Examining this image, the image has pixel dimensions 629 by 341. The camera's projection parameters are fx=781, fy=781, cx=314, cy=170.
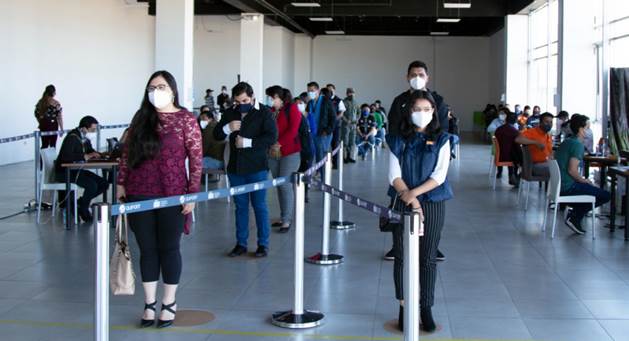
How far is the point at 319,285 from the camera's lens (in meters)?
5.61

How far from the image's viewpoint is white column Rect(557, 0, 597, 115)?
15.3 m

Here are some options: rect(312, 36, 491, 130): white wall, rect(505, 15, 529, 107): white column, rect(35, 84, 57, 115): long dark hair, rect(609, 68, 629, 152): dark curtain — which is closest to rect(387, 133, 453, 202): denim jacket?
rect(609, 68, 629, 152): dark curtain

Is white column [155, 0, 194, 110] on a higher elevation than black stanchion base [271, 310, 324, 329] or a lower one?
higher

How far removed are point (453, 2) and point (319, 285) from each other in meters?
15.5

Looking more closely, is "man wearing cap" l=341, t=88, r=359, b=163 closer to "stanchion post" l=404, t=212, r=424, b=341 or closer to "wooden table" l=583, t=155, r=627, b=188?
"wooden table" l=583, t=155, r=627, b=188

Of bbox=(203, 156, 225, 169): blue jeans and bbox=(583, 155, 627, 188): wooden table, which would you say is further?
bbox=(203, 156, 225, 169): blue jeans

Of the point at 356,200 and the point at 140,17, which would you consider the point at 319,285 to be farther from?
the point at 140,17

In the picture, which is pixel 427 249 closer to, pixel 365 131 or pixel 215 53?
pixel 365 131

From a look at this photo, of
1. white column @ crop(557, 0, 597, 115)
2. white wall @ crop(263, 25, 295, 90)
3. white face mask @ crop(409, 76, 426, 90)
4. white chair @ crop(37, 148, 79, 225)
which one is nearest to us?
white face mask @ crop(409, 76, 426, 90)

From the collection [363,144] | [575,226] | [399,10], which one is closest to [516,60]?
[399,10]

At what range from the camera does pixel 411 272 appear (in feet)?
11.6

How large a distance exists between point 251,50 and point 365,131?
5045 mm

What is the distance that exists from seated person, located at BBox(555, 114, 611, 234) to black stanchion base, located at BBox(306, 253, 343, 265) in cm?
270

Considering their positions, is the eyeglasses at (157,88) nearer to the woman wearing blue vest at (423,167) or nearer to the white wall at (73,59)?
the woman wearing blue vest at (423,167)
